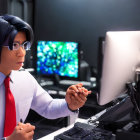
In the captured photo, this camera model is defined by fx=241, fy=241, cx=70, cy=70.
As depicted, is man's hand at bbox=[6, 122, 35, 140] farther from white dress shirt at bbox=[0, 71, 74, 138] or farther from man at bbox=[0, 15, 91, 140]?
white dress shirt at bbox=[0, 71, 74, 138]

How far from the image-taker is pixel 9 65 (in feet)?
4.33

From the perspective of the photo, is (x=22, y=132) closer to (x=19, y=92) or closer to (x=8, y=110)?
(x=8, y=110)

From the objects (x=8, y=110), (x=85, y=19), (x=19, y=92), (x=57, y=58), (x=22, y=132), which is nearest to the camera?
(x=22, y=132)

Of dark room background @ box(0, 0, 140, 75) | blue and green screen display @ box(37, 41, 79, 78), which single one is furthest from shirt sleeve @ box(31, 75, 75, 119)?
dark room background @ box(0, 0, 140, 75)

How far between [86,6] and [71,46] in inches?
48.5

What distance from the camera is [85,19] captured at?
3.99 metres

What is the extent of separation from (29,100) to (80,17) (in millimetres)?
2717

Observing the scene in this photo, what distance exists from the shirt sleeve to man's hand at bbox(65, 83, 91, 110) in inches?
3.9

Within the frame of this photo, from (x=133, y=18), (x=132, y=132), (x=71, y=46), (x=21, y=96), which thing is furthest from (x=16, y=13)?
(x=132, y=132)

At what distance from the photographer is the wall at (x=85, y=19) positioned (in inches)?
147

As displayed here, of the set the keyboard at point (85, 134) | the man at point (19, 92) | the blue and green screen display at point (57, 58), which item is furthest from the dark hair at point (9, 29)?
the blue and green screen display at point (57, 58)

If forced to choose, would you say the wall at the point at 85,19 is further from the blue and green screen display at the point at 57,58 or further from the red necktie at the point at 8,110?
the red necktie at the point at 8,110

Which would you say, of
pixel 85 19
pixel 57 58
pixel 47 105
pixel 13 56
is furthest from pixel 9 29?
pixel 85 19

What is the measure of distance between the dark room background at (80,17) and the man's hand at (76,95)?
231 centimetres
